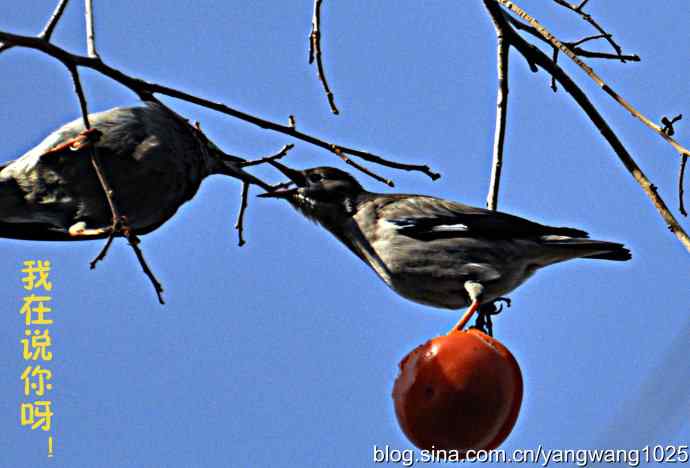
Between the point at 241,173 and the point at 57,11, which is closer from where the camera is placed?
the point at 57,11

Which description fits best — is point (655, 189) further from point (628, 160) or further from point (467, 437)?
point (467, 437)

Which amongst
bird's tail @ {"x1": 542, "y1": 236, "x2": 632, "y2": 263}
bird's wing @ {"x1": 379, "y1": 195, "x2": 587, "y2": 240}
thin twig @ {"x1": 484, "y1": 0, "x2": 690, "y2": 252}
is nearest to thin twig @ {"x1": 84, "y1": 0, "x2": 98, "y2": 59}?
thin twig @ {"x1": 484, "y1": 0, "x2": 690, "y2": 252}

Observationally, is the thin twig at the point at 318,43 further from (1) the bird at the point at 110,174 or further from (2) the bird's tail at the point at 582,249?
(2) the bird's tail at the point at 582,249

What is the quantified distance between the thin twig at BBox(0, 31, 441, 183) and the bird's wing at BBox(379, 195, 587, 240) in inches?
43.0

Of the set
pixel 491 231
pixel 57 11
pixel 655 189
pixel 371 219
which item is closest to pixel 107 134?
pixel 57 11

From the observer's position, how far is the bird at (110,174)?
4285 millimetres

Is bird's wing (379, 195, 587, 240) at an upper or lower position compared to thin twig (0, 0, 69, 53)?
lower

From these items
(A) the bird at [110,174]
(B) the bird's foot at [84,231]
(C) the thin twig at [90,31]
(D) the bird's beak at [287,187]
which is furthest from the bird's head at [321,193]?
(C) the thin twig at [90,31]

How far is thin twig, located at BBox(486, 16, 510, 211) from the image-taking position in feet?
14.0

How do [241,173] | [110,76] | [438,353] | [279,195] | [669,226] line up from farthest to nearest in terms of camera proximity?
[279,195], [241,173], [438,353], [110,76], [669,226]

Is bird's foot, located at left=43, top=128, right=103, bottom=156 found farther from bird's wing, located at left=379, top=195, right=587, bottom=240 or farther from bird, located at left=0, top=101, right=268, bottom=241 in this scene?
bird's wing, located at left=379, top=195, right=587, bottom=240

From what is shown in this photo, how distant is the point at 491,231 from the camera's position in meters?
5.09

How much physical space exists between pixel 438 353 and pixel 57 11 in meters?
1.97

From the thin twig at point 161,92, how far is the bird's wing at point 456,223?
1.09 metres
